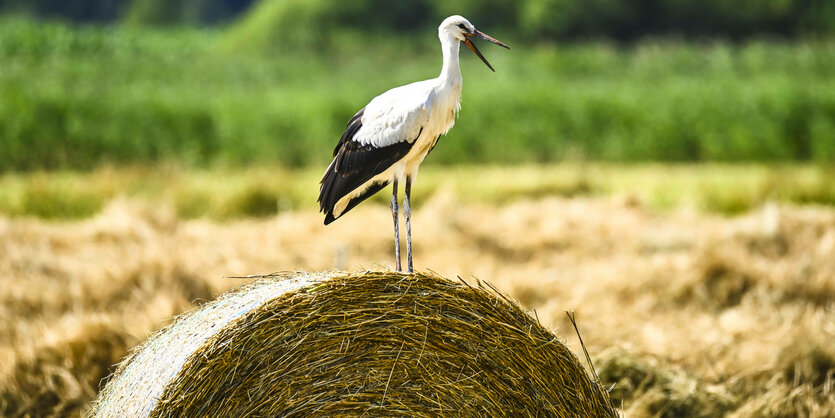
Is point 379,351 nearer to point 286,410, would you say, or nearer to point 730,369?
point 286,410

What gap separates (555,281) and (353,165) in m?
4.30

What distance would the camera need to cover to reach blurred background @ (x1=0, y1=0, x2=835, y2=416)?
632 centimetres

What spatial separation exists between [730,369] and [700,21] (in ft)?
96.2

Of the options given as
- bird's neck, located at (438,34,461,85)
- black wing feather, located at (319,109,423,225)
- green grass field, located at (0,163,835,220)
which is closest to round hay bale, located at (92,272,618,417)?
black wing feather, located at (319,109,423,225)

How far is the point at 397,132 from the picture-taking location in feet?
13.3

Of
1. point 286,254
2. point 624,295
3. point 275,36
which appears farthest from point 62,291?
point 275,36

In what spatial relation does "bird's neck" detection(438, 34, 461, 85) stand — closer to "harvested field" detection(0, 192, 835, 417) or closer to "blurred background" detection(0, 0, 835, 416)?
"harvested field" detection(0, 192, 835, 417)

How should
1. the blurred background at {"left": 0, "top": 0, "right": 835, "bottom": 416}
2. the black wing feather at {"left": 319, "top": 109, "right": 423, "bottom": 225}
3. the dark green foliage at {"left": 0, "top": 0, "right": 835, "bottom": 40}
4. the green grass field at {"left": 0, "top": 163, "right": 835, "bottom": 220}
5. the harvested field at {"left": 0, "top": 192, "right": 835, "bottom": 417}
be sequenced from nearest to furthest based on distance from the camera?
the black wing feather at {"left": 319, "top": 109, "right": 423, "bottom": 225}
the harvested field at {"left": 0, "top": 192, "right": 835, "bottom": 417}
the blurred background at {"left": 0, "top": 0, "right": 835, "bottom": 416}
the green grass field at {"left": 0, "top": 163, "right": 835, "bottom": 220}
the dark green foliage at {"left": 0, "top": 0, "right": 835, "bottom": 40}

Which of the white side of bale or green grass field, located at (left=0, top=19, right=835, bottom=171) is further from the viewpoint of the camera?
green grass field, located at (left=0, top=19, right=835, bottom=171)

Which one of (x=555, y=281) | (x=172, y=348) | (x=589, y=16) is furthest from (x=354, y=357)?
(x=589, y=16)

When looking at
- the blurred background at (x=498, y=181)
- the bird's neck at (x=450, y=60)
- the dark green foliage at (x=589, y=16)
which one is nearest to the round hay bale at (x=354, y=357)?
the bird's neck at (x=450, y=60)

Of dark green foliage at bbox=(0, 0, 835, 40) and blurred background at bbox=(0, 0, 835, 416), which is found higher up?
dark green foliage at bbox=(0, 0, 835, 40)

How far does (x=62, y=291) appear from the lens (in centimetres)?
707

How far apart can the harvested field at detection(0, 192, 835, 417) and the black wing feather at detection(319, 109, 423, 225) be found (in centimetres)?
35
